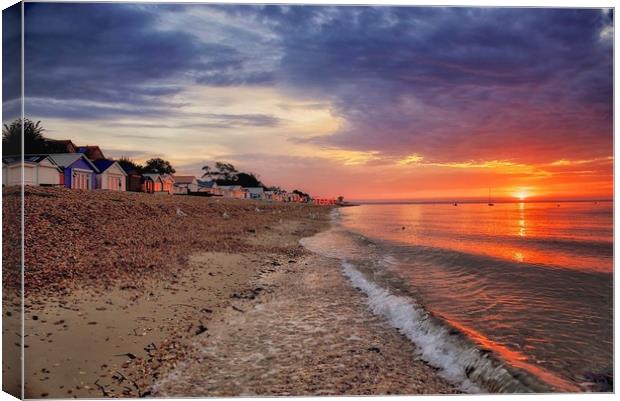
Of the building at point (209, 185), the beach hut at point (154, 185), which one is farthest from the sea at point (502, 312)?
the beach hut at point (154, 185)

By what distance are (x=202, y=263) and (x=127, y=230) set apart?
2126 millimetres

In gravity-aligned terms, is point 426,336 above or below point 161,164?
below

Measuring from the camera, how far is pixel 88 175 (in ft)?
59.5

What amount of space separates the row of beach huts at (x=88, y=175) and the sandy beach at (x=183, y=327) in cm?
125

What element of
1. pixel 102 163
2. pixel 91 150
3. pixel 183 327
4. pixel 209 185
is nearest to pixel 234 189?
pixel 209 185

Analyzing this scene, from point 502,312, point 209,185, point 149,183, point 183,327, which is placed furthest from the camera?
point 149,183

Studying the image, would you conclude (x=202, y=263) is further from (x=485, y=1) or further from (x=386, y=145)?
(x=485, y=1)

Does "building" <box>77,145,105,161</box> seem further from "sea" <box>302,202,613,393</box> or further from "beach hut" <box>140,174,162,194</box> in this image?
"beach hut" <box>140,174,162,194</box>

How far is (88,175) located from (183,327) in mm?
16804

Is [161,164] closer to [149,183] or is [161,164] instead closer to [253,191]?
[253,191]

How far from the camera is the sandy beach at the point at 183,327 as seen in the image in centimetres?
339

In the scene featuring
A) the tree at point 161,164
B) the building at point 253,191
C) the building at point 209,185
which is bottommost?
the building at point 253,191

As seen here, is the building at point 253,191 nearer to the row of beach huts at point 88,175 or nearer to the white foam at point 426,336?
the row of beach huts at point 88,175

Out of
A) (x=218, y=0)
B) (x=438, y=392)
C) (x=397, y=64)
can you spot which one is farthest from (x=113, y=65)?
(x=438, y=392)
